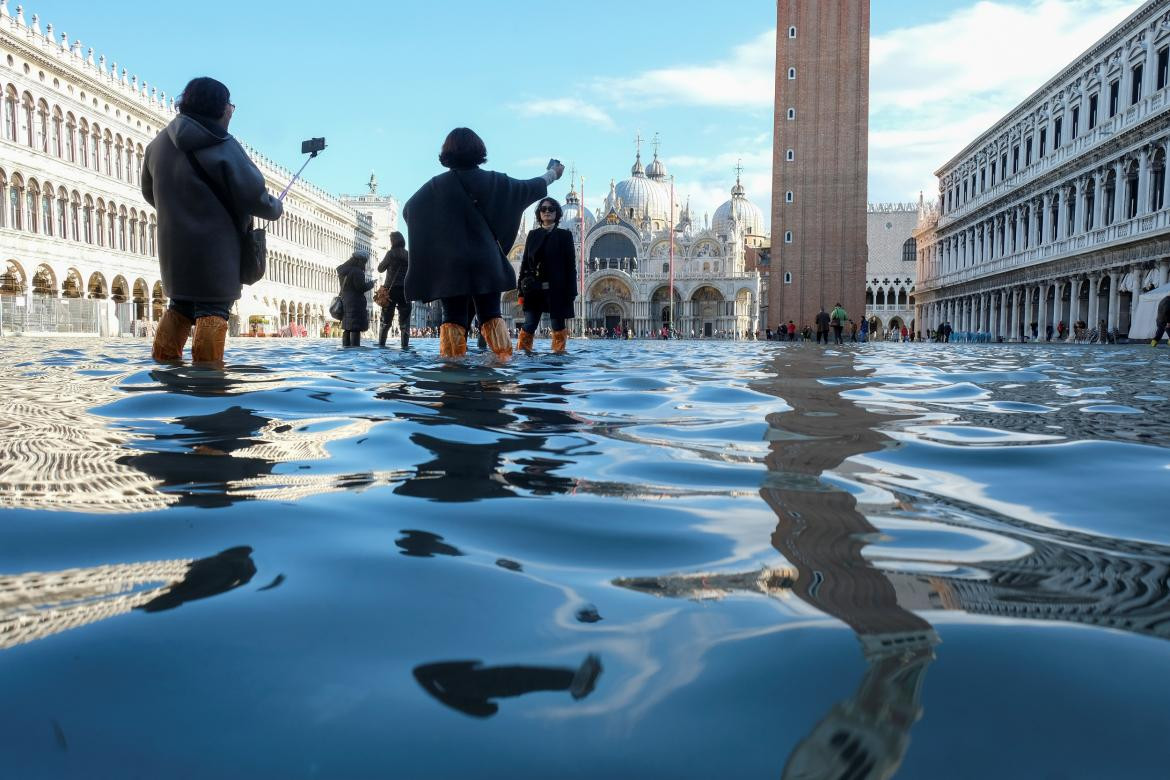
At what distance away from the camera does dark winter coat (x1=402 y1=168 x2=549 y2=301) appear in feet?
21.3

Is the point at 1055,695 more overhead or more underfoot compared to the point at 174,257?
more underfoot

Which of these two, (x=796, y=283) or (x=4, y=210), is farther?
(x=796, y=283)

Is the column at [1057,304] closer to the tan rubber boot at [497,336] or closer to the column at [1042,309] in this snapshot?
the column at [1042,309]

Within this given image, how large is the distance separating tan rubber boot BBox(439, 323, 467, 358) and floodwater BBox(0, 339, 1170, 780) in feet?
14.2

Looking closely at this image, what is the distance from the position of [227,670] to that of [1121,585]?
1117mm

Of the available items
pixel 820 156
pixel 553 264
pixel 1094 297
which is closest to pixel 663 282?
pixel 820 156

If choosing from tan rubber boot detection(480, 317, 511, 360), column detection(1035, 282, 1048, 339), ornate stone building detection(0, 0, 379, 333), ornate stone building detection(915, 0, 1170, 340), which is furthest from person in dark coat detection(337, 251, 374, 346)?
column detection(1035, 282, 1048, 339)

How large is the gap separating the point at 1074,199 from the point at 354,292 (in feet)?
101

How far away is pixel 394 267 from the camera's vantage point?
1125 cm

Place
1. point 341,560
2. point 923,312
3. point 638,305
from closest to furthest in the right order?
point 341,560 → point 923,312 → point 638,305

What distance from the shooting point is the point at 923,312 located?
185ft

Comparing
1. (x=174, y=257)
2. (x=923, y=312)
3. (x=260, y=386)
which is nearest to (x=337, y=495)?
(x=260, y=386)

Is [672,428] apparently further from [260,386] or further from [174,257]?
[174,257]

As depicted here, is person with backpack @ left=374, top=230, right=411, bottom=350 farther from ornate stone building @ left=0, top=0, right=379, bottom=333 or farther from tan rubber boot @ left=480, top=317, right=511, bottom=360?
ornate stone building @ left=0, top=0, right=379, bottom=333
